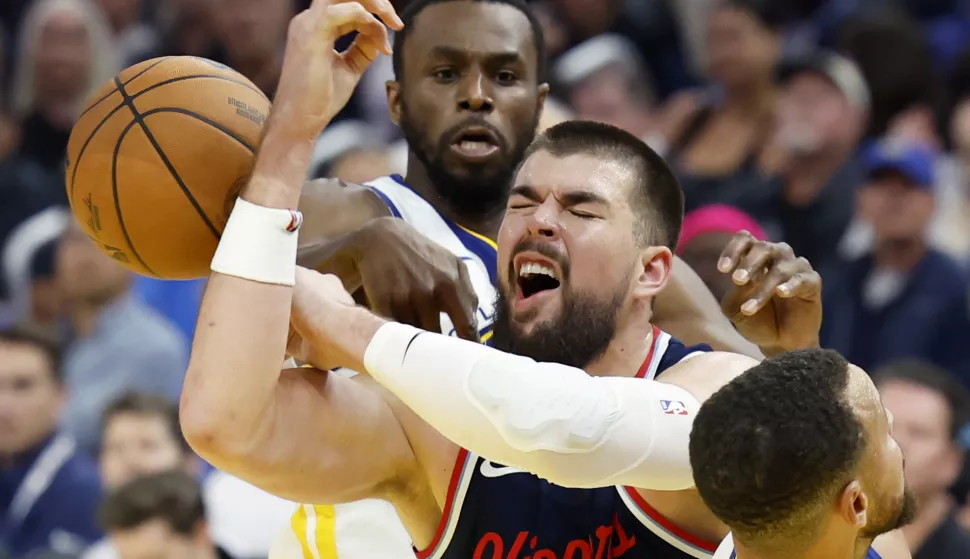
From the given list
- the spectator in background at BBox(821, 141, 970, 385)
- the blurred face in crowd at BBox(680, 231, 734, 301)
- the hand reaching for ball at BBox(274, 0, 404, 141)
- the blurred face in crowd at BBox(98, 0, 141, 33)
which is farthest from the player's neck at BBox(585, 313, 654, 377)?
the blurred face in crowd at BBox(98, 0, 141, 33)

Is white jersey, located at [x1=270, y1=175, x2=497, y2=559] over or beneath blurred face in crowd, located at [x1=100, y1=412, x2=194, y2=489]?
over

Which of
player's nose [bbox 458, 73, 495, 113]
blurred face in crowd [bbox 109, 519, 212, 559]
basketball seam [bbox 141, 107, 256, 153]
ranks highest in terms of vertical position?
basketball seam [bbox 141, 107, 256, 153]

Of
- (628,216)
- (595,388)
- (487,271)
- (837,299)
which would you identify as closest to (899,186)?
(837,299)

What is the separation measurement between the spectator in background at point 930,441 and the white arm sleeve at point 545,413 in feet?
9.56

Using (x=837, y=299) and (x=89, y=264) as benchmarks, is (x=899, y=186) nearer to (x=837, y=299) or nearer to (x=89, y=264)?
(x=837, y=299)

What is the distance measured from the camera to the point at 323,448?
134 inches

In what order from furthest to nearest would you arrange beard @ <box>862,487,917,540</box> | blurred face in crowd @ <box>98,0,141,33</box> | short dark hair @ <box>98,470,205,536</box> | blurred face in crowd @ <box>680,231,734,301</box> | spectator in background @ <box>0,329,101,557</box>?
blurred face in crowd @ <box>98,0,141,33</box>
spectator in background @ <box>0,329,101,557</box>
short dark hair @ <box>98,470,205,536</box>
blurred face in crowd @ <box>680,231,734,301</box>
beard @ <box>862,487,917,540</box>

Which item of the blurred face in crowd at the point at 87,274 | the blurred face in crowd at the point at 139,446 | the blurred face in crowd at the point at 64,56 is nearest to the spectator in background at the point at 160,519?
the blurred face in crowd at the point at 139,446

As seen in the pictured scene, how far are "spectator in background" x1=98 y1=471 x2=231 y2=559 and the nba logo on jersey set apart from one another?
11.0ft

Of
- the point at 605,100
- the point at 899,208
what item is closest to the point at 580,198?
the point at 899,208

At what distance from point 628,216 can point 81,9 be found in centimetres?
669

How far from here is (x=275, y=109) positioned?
3.40m

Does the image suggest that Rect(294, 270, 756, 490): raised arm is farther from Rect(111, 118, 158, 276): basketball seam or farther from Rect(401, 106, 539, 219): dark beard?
Rect(401, 106, 539, 219): dark beard

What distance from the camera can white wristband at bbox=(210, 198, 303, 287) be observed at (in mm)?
3266
